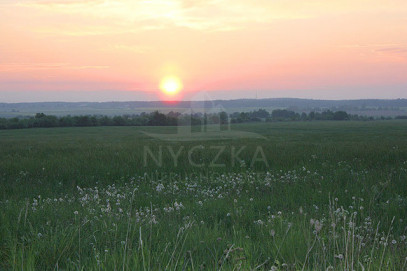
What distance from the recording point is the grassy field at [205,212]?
13.1 ft

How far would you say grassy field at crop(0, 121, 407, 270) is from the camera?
4.01 metres

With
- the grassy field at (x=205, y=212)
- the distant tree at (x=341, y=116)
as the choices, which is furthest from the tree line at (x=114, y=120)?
the grassy field at (x=205, y=212)

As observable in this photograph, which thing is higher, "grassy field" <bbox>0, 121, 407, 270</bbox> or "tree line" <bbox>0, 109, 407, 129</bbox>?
"grassy field" <bbox>0, 121, 407, 270</bbox>

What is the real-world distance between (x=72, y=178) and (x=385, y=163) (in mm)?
10940

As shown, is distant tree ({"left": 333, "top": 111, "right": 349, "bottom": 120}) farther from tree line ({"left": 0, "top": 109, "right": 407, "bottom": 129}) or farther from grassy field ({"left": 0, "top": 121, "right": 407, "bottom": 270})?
grassy field ({"left": 0, "top": 121, "right": 407, "bottom": 270})

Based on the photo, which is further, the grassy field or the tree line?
the tree line

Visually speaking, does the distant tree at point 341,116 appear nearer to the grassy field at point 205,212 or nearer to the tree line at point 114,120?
the tree line at point 114,120

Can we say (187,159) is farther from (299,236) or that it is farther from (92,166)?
(299,236)

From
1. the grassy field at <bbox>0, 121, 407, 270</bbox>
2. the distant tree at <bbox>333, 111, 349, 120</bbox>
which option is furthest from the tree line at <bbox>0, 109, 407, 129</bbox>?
the grassy field at <bbox>0, 121, 407, 270</bbox>

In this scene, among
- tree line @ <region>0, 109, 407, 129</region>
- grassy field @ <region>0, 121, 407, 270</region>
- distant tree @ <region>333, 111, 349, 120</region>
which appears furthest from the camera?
distant tree @ <region>333, 111, 349, 120</region>

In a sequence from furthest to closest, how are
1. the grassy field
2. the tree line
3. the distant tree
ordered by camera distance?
1. the distant tree
2. the tree line
3. the grassy field

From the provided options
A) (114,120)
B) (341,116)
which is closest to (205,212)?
(114,120)

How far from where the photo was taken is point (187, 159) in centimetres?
1409

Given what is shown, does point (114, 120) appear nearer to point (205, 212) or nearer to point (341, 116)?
point (341, 116)
